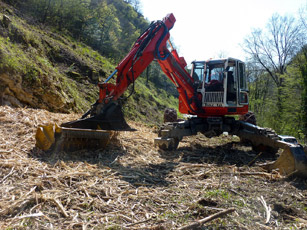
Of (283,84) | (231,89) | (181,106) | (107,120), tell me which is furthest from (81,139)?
(283,84)

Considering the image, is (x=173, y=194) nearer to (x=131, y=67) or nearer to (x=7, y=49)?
(x=131, y=67)

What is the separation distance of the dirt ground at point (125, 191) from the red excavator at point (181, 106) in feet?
1.06

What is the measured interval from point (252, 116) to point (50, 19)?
1743cm

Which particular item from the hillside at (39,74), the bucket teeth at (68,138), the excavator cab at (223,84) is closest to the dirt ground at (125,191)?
the bucket teeth at (68,138)

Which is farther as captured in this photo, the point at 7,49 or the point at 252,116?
the point at 252,116

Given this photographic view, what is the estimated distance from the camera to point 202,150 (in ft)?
24.1

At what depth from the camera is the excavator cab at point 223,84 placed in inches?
289

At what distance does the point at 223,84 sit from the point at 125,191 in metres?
4.87

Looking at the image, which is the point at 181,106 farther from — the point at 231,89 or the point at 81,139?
the point at 81,139

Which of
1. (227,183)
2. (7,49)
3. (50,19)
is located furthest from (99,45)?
→ (227,183)

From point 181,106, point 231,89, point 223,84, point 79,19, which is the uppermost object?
point 79,19

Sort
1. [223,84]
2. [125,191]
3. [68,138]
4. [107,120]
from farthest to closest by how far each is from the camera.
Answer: [223,84] < [107,120] < [68,138] < [125,191]

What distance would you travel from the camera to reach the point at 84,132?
5.04m

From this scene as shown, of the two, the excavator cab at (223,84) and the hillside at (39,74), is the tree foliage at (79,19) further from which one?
the excavator cab at (223,84)
